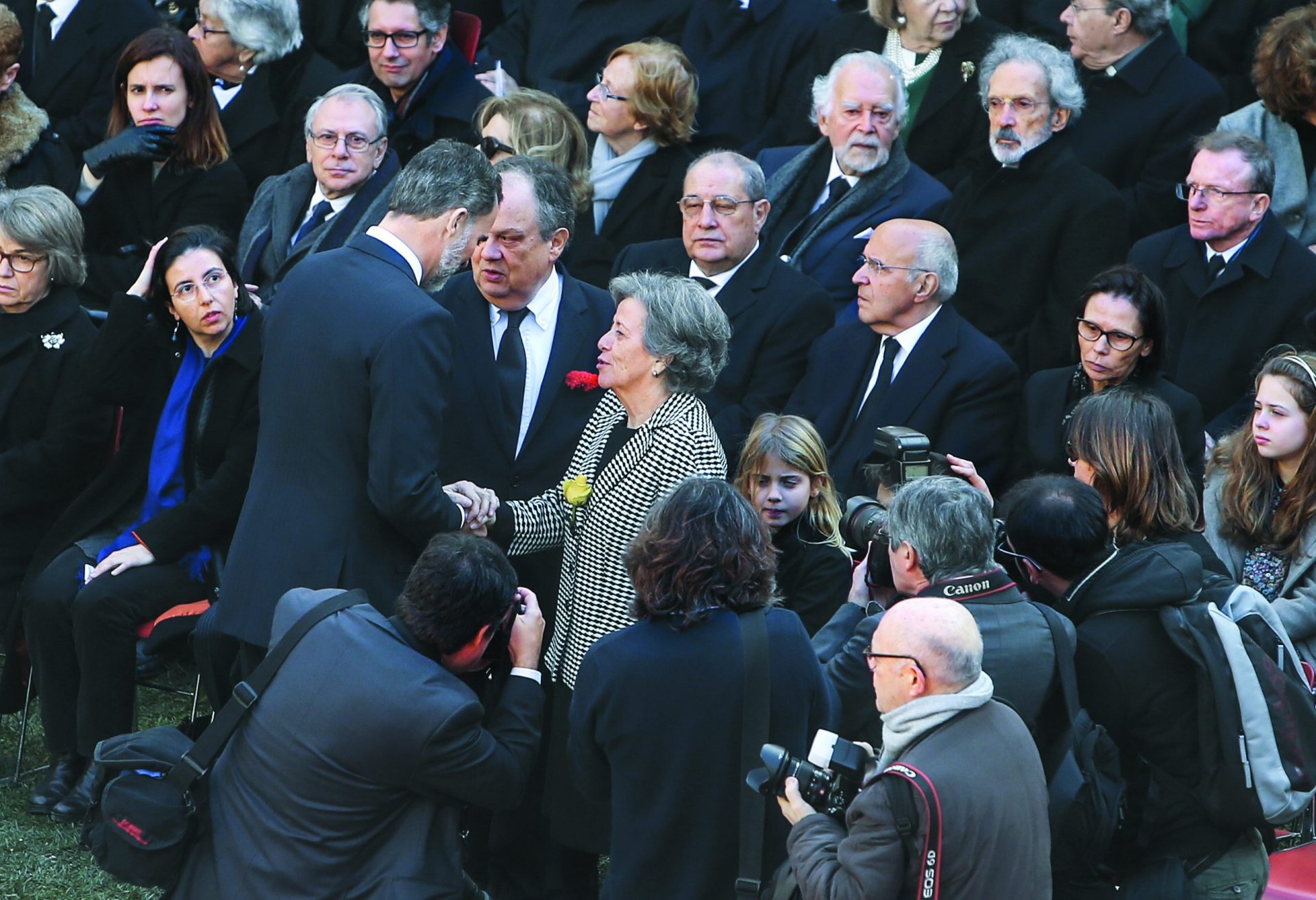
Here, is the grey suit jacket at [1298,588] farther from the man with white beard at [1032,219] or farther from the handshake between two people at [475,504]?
the handshake between two people at [475,504]

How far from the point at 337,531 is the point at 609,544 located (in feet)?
2.31

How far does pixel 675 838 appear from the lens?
331 cm

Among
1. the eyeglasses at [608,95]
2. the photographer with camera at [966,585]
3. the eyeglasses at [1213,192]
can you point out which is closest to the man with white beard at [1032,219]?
the eyeglasses at [1213,192]

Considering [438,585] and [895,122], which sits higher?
[895,122]

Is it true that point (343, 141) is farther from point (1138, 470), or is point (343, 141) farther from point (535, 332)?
point (1138, 470)

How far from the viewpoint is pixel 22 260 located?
5.73 meters

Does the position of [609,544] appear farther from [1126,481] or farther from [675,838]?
[1126,481]

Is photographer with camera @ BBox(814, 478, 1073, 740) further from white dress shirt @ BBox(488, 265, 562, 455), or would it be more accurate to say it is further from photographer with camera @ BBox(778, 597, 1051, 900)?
white dress shirt @ BBox(488, 265, 562, 455)

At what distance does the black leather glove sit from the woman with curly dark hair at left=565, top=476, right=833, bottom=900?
412 cm

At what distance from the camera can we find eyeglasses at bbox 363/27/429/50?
274 inches

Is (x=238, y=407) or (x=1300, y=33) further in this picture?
(x=1300, y=33)

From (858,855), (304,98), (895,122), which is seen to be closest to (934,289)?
(895,122)

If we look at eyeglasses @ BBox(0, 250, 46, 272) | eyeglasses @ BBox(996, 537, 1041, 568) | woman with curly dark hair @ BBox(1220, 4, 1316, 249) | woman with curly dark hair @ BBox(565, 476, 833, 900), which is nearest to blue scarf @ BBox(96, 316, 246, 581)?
eyeglasses @ BBox(0, 250, 46, 272)

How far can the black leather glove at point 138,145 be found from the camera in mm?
6590
